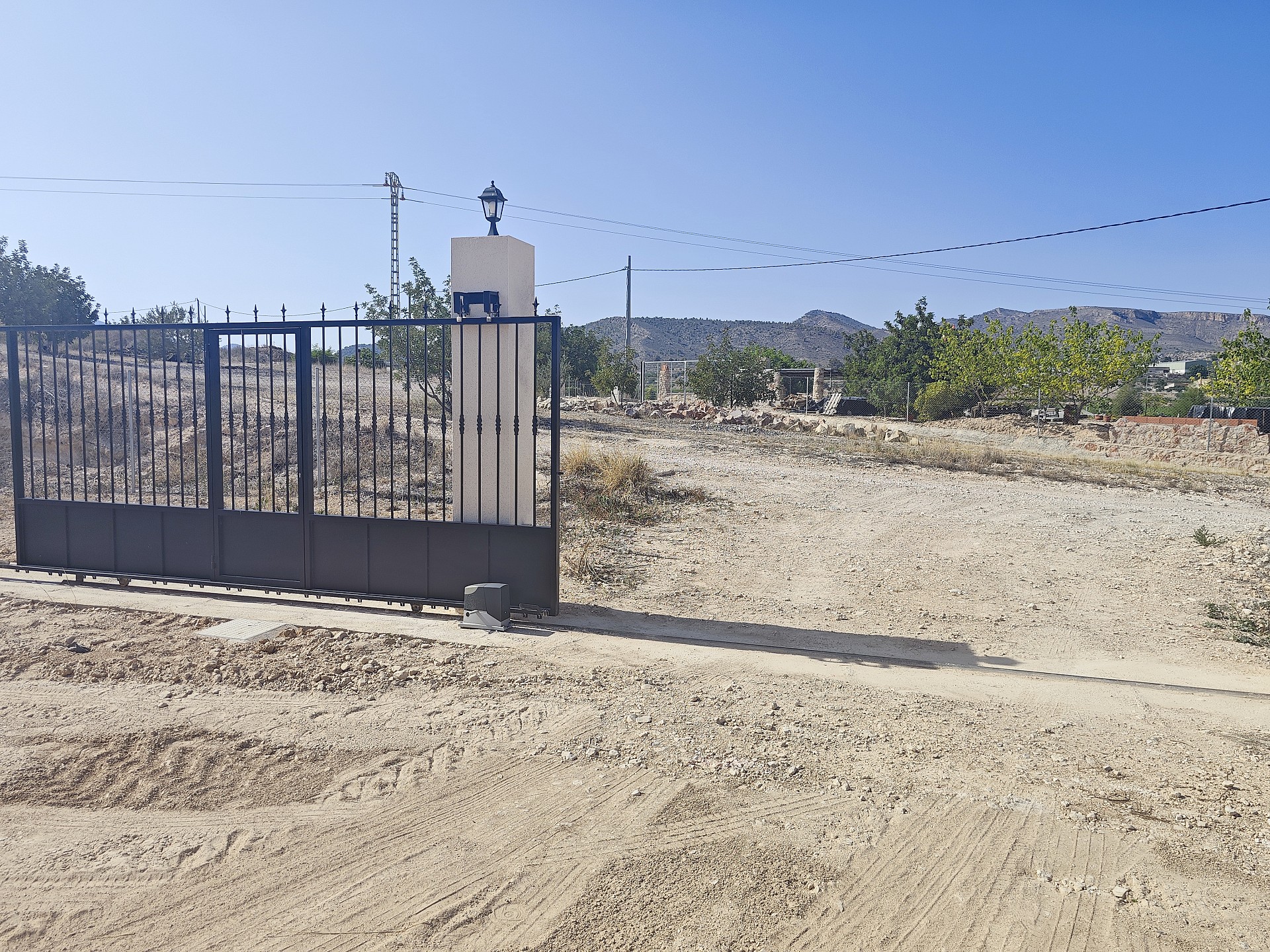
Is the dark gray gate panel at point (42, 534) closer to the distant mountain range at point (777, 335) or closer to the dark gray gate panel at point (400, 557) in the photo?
the dark gray gate panel at point (400, 557)

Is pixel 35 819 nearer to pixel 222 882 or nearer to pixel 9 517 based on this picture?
pixel 222 882

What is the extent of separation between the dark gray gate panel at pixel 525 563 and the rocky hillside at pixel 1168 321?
5694 inches

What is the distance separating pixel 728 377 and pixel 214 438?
3703 centimetres

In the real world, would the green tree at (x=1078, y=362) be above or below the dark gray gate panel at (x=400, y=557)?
above

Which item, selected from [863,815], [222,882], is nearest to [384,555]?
[222,882]

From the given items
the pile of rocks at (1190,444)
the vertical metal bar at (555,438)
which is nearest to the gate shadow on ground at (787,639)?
the vertical metal bar at (555,438)

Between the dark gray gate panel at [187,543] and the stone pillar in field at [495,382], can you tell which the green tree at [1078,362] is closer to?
the stone pillar in field at [495,382]

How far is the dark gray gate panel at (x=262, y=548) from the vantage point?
25.2ft

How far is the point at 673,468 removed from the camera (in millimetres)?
17359

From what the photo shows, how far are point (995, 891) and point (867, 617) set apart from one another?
455cm

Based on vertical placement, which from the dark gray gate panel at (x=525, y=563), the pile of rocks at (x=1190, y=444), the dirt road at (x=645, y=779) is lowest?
the dirt road at (x=645, y=779)

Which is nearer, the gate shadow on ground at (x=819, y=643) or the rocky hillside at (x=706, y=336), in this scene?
the gate shadow on ground at (x=819, y=643)

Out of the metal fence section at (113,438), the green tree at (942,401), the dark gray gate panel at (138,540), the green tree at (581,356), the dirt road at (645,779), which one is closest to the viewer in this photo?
the dirt road at (645,779)

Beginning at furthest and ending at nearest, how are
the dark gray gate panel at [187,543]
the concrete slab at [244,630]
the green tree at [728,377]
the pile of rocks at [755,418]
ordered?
the green tree at [728,377] → the pile of rocks at [755,418] → the dark gray gate panel at [187,543] → the concrete slab at [244,630]
